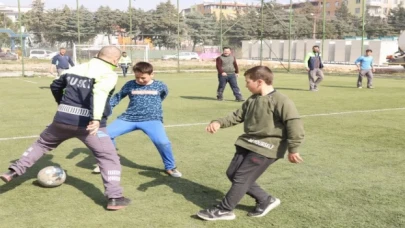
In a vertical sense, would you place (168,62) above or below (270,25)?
below

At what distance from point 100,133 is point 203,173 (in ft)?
5.50

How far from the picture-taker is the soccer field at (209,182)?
14.1 ft

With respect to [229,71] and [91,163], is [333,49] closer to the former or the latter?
[229,71]

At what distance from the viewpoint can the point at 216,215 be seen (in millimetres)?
4199

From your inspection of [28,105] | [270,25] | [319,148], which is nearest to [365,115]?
[319,148]

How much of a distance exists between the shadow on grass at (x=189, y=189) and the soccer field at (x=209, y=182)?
0.01 metres

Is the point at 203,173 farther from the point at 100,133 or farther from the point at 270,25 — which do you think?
the point at 270,25

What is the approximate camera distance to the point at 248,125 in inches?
165

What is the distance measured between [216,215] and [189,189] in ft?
3.45

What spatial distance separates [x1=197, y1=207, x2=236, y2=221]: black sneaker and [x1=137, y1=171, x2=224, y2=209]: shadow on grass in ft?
1.22

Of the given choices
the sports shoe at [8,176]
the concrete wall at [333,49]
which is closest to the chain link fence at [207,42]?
the concrete wall at [333,49]

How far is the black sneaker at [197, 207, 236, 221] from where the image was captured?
4.20 m

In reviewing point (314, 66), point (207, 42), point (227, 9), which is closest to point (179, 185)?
point (314, 66)

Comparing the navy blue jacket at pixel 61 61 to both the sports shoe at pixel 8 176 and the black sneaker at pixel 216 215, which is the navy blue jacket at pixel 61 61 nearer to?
the sports shoe at pixel 8 176
